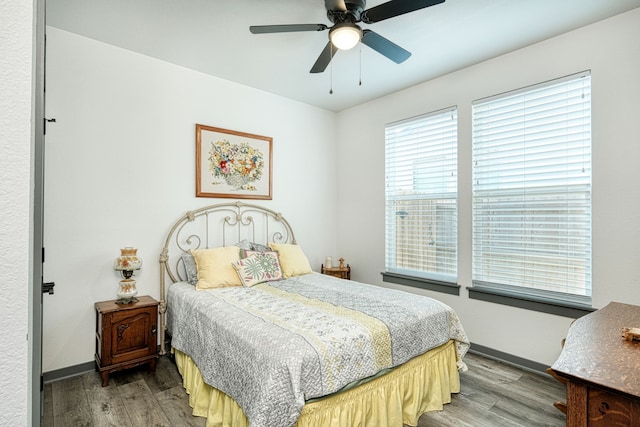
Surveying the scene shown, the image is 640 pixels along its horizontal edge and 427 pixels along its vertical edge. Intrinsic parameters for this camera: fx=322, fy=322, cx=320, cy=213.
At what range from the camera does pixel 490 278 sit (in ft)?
10.0

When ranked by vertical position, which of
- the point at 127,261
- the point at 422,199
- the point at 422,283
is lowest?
the point at 422,283

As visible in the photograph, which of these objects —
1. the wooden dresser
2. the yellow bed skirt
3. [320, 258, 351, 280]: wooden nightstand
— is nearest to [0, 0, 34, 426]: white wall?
the yellow bed skirt

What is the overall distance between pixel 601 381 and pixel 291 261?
2.65 meters

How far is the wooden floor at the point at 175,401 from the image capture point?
6.77 ft

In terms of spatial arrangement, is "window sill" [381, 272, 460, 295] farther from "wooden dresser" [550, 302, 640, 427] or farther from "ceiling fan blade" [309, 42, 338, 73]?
"ceiling fan blade" [309, 42, 338, 73]

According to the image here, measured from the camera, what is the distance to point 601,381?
0.95 meters

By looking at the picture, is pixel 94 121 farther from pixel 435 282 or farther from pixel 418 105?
pixel 435 282

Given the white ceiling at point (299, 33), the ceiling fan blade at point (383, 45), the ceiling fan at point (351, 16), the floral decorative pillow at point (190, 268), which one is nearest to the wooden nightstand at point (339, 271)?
the floral decorative pillow at point (190, 268)

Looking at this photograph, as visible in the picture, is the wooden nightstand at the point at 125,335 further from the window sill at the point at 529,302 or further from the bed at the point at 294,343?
the window sill at the point at 529,302

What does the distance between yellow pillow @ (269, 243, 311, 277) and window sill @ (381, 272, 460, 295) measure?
108 cm

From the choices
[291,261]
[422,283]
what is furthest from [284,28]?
[422,283]

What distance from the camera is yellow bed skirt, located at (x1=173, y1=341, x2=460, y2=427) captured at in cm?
168

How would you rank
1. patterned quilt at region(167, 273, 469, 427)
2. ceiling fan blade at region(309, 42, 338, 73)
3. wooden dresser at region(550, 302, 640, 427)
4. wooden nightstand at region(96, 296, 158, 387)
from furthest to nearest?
wooden nightstand at region(96, 296, 158, 387), ceiling fan blade at region(309, 42, 338, 73), patterned quilt at region(167, 273, 469, 427), wooden dresser at region(550, 302, 640, 427)

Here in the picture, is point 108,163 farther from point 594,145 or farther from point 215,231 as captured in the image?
point 594,145
